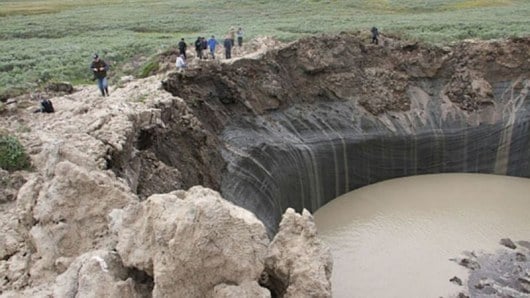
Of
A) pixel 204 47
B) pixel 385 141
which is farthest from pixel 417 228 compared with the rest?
pixel 204 47

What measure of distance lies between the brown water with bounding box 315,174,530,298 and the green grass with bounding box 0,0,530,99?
1066 cm

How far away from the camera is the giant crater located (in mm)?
23406

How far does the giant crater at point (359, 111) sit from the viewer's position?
76.8 feet

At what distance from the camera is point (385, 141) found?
27.9 meters

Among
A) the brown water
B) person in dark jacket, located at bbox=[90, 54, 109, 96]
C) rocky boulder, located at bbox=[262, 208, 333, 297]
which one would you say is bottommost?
the brown water

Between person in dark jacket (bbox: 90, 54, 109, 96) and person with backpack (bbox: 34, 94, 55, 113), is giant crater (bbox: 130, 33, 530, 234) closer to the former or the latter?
person in dark jacket (bbox: 90, 54, 109, 96)

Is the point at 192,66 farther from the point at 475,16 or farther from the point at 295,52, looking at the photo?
the point at 475,16

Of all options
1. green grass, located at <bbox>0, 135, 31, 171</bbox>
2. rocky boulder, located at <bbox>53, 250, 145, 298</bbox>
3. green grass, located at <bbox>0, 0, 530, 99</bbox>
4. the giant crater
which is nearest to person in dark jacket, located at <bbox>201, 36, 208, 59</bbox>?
the giant crater

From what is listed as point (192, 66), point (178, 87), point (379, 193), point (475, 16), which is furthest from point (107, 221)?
point (475, 16)

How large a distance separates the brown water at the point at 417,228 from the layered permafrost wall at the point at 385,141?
724mm

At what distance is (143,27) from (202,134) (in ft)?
89.3

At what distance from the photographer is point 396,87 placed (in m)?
29.3

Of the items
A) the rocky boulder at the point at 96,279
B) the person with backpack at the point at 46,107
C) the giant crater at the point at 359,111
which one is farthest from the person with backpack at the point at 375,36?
the rocky boulder at the point at 96,279

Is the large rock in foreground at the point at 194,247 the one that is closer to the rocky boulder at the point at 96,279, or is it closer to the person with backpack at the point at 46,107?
the rocky boulder at the point at 96,279
